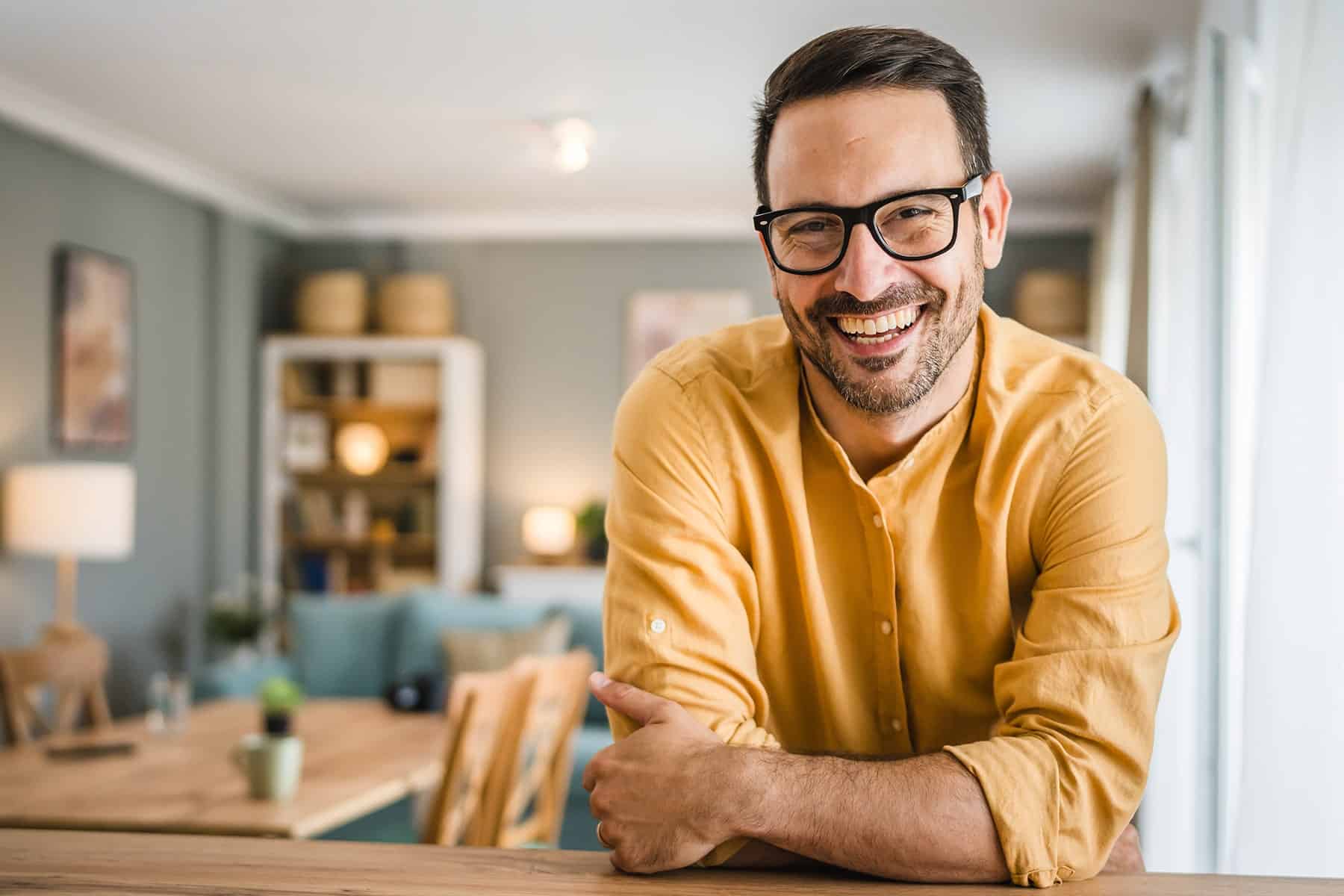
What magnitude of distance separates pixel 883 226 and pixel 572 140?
4075 mm

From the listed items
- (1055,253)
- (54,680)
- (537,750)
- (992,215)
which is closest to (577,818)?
(537,750)

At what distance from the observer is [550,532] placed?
663cm

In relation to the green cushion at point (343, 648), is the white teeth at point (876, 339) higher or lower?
higher

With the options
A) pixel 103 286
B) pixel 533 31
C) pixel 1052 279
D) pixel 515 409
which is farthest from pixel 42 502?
pixel 1052 279

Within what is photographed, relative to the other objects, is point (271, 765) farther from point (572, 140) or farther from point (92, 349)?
point (92, 349)

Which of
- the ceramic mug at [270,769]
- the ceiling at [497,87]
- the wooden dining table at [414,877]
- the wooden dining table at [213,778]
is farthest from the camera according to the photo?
the ceiling at [497,87]

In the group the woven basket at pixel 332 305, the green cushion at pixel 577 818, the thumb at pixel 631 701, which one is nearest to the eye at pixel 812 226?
the thumb at pixel 631 701

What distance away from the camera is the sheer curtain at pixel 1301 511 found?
1.49 m

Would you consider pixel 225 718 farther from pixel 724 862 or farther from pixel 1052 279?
pixel 1052 279

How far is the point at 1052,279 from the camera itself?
631cm

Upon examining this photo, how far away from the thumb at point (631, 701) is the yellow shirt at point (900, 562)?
2cm

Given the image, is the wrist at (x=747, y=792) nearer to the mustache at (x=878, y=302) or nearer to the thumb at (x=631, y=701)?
the thumb at (x=631, y=701)

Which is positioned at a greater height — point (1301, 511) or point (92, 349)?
point (92, 349)

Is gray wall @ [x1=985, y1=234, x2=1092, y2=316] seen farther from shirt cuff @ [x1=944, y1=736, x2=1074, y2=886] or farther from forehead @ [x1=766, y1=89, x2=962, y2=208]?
shirt cuff @ [x1=944, y1=736, x2=1074, y2=886]
